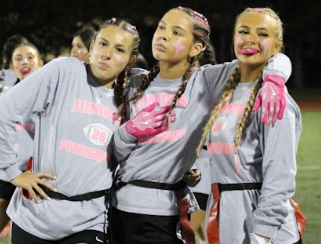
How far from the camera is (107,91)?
353cm

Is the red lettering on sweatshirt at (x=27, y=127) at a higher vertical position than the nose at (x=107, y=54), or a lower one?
lower

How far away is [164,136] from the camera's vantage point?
3.39m

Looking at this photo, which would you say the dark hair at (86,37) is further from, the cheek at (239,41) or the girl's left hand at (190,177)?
the cheek at (239,41)

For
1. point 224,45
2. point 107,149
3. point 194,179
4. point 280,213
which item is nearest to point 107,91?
point 107,149

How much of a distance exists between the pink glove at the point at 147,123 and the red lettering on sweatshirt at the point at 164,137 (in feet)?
0.16

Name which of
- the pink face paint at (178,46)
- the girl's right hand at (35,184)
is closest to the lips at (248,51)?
the pink face paint at (178,46)

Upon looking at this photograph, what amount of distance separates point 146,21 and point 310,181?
65.5 feet

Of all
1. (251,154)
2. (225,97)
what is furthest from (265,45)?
(251,154)

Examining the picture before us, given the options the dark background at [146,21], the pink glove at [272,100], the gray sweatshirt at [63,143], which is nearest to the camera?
the pink glove at [272,100]

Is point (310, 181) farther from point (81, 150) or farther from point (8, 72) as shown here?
point (81, 150)

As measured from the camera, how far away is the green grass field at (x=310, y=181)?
21.7ft

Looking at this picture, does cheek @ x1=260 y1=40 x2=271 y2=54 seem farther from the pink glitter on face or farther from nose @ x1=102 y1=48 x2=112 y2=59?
nose @ x1=102 y1=48 x2=112 y2=59

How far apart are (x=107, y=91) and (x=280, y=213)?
1.07m

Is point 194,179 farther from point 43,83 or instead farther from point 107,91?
point 43,83
